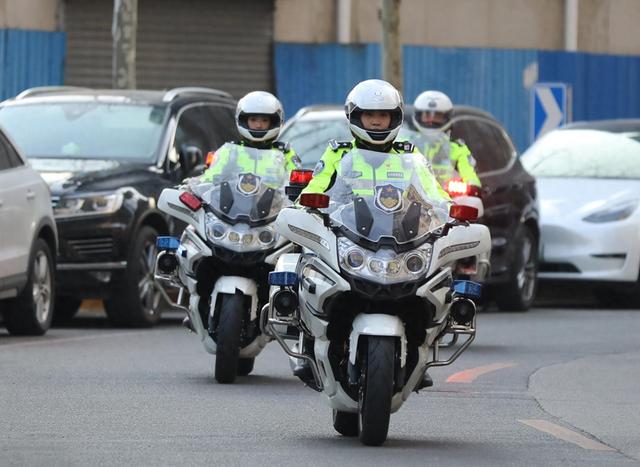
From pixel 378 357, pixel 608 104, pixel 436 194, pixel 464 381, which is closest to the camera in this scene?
pixel 378 357

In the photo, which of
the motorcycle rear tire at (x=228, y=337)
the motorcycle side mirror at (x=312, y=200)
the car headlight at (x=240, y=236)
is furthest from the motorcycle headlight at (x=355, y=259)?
the car headlight at (x=240, y=236)

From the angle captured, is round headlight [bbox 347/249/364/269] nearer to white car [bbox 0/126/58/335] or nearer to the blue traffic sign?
white car [bbox 0/126/58/335]

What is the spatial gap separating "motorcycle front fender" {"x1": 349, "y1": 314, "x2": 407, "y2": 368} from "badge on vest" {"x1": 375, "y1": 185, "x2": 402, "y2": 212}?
52 cm

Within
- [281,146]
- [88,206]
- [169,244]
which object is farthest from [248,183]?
[88,206]

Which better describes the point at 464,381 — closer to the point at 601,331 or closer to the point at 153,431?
the point at 153,431

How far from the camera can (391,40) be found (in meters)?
26.4

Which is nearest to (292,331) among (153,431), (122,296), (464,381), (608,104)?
(153,431)

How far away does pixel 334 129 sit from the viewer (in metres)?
18.7

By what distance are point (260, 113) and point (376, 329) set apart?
3.93 m

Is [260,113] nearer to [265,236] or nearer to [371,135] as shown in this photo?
[265,236]

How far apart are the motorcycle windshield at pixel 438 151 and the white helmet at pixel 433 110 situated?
0.06 meters

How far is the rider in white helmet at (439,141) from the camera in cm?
1547

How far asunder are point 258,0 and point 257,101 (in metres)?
17.1

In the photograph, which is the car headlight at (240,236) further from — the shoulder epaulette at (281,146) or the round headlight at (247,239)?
the shoulder epaulette at (281,146)
